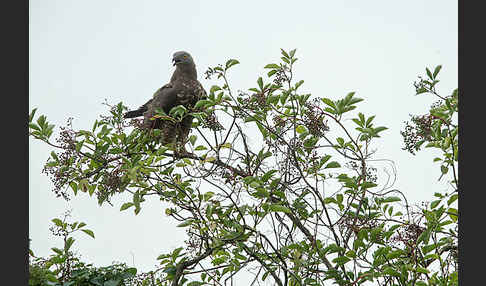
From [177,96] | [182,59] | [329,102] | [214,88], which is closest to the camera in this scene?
[329,102]

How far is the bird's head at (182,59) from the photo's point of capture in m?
3.70

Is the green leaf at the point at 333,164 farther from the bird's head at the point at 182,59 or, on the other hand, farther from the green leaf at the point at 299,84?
the bird's head at the point at 182,59

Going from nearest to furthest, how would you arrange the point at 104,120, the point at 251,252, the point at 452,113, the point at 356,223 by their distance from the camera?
the point at 452,113, the point at 251,252, the point at 356,223, the point at 104,120

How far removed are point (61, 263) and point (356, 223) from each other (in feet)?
5.08

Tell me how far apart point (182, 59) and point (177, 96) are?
388 mm

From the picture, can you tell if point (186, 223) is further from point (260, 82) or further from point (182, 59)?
point (182, 59)

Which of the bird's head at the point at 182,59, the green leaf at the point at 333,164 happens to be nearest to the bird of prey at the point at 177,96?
the bird's head at the point at 182,59

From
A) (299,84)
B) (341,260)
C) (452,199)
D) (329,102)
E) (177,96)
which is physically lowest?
(341,260)

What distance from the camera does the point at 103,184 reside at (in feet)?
8.61

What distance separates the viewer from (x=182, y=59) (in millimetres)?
3705

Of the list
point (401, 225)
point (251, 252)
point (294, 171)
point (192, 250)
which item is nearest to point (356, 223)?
point (401, 225)

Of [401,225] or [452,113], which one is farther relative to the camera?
[401,225]

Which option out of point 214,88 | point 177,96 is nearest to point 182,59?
point 177,96

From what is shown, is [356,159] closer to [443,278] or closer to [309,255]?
[309,255]
